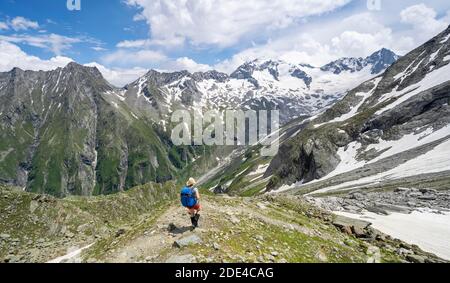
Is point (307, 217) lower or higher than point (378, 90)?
lower

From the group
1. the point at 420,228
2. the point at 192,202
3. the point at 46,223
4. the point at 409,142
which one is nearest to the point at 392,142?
the point at 409,142

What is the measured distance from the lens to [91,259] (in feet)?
73.0

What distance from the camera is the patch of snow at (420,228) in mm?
38219

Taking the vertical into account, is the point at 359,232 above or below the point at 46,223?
above

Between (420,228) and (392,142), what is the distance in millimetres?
89174

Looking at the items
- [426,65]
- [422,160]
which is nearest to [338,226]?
[422,160]

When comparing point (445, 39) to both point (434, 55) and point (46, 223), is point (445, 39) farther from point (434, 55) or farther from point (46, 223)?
point (46, 223)

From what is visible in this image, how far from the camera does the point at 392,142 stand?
12606 centimetres

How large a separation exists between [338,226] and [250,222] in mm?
11870

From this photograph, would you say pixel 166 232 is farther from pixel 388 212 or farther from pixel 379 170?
pixel 379 170

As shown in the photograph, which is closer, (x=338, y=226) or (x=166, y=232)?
(x=166, y=232)

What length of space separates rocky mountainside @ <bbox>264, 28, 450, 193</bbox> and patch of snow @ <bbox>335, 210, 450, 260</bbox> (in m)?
21.8

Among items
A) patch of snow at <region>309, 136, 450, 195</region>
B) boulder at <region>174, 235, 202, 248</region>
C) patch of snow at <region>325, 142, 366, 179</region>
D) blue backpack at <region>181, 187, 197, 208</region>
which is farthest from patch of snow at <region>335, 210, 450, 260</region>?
patch of snow at <region>325, 142, 366, 179</region>
